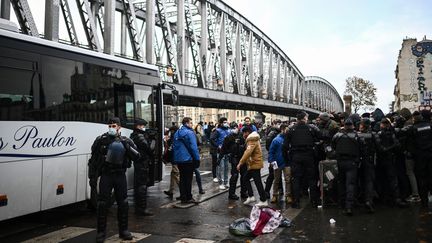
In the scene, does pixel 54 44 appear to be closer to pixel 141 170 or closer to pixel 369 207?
pixel 141 170

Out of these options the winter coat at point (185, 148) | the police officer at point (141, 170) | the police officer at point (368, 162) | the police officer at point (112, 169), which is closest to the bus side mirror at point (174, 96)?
the winter coat at point (185, 148)

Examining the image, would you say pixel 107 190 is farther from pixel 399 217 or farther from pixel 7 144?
pixel 399 217

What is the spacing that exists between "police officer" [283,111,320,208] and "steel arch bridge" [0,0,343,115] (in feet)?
31.2

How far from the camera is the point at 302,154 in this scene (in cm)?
754

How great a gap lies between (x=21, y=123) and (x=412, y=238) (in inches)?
239

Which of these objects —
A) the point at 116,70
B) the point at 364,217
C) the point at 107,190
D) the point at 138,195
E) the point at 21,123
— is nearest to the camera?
the point at 107,190

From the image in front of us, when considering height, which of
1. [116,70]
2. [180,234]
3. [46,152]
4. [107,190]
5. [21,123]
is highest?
[116,70]

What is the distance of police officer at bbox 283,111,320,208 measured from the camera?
7.54 meters

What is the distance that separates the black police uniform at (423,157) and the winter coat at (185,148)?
175 inches

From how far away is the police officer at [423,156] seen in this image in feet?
24.0

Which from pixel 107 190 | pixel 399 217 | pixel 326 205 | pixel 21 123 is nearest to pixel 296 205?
pixel 326 205

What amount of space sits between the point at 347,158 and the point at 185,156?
329cm

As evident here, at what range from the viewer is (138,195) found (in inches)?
290

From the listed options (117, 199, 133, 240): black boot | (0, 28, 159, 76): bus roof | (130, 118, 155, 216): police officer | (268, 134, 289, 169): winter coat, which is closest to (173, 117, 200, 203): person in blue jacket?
(130, 118, 155, 216): police officer
